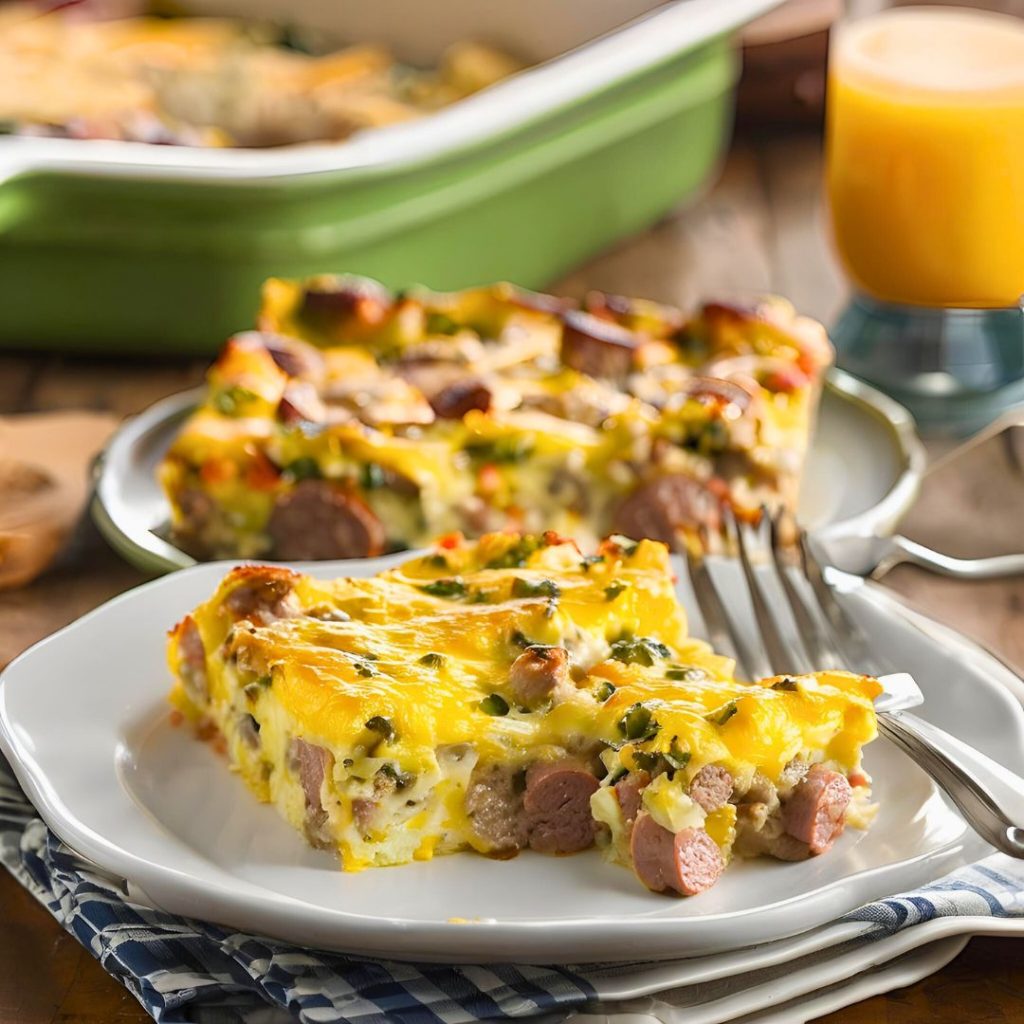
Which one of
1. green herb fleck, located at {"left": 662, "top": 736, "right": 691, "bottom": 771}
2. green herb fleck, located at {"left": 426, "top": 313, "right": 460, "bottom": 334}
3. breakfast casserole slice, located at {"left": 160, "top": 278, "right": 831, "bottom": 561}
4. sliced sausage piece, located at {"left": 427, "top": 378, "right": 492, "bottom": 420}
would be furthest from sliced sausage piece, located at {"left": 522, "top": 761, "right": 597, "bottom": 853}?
green herb fleck, located at {"left": 426, "top": 313, "right": 460, "bottom": 334}

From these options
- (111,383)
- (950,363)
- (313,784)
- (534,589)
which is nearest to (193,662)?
(313,784)

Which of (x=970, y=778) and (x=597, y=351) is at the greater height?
(x=970, y=778)

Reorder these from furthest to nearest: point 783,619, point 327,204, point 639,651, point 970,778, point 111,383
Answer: point 111,383
point 327,204
point 783,619
point 639,651
point 970,778

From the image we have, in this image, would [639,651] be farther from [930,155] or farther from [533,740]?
[930,155]

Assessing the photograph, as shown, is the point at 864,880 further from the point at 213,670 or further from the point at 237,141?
the point at 237,141

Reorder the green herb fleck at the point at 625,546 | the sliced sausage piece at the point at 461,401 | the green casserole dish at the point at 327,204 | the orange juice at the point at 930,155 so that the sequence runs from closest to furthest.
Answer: the green herb fleck at the point at 625,546, the sliced sausage piece at the point at 461,401, the green casserole dish at the point at 327,204, the orange juice at the point at 930,155

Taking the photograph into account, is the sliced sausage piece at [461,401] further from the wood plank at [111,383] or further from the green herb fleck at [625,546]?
the wood plank at [111,383]

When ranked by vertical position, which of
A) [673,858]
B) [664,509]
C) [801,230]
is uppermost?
[673,858]

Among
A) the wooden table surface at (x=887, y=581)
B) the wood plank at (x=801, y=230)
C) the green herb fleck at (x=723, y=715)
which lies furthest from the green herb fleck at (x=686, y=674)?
the wood plank at (x=801, y=230)
